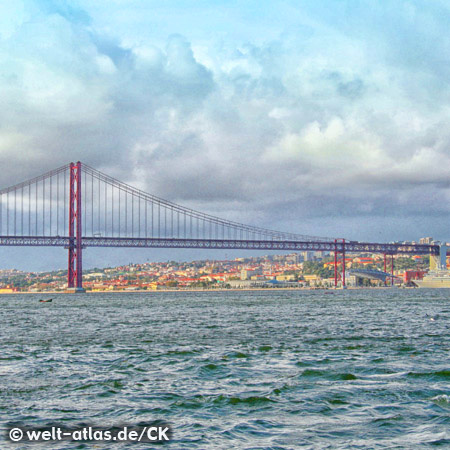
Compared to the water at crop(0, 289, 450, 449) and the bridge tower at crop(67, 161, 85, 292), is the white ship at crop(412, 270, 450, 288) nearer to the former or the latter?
the bridge tower at crop(67, 161, 85, 292)

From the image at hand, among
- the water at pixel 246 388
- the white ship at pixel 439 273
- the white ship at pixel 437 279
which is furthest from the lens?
the white ship at pixel 439 273

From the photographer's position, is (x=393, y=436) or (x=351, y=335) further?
(x=351, y=335)

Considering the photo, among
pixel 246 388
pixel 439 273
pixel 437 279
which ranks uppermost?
pixel 246 388

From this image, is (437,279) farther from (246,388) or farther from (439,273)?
(246,388)

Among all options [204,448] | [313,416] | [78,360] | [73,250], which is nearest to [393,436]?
[313,416]

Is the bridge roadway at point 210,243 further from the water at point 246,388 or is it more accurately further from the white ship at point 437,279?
the water at point 246,388

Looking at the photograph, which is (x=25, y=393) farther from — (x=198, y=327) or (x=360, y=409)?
(x=198, y=327)

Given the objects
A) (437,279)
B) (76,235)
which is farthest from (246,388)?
(437,279)

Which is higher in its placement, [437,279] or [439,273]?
[439,273]

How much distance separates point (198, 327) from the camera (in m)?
31.6

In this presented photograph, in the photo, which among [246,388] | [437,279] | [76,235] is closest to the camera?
[246,388]

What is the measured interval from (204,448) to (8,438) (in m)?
3.03

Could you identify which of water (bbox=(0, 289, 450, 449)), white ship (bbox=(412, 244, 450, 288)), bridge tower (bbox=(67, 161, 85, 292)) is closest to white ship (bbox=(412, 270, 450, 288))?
white ship (bbox=(412, 244, 450, 288))

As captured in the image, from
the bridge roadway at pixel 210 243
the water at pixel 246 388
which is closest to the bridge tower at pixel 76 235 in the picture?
the bridge roadway at pixel 210 243
